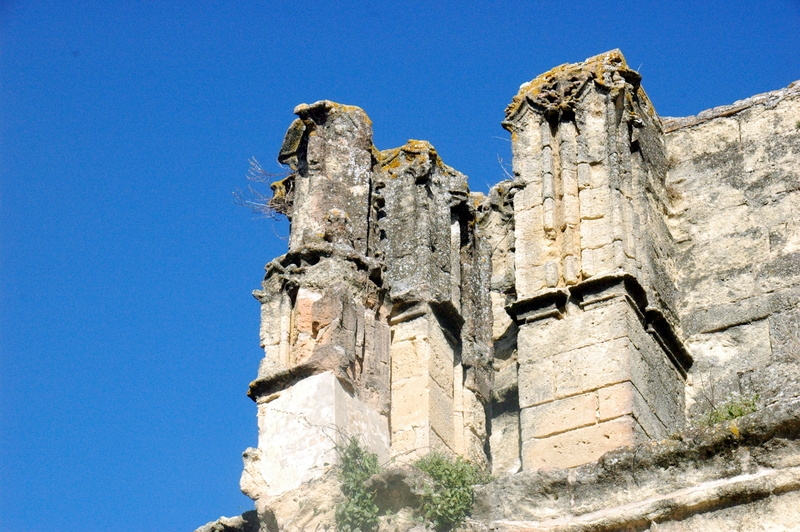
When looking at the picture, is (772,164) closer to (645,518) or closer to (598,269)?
(598,269)

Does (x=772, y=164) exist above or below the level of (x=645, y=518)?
above

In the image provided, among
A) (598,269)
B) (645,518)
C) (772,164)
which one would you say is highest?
(772,164)

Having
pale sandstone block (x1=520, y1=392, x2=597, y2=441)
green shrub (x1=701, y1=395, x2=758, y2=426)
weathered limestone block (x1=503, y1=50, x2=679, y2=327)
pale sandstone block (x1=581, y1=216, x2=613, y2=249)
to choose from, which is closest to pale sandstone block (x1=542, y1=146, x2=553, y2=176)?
weathered limestone block (x1=503, y1=50, x2=679, y2=327)

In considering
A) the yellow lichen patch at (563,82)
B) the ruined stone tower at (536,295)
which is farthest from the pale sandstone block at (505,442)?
the yellow lichen patch at (563,82)

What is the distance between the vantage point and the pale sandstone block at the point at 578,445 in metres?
10.5

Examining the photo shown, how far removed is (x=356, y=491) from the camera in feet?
32.9

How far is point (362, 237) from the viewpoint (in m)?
11.7

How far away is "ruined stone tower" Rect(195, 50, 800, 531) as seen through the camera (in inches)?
419

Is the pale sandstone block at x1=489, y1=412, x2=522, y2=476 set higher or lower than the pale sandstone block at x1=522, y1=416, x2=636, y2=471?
higher

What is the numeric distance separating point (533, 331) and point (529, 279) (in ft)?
1.43

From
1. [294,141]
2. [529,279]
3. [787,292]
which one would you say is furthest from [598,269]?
[294,141]

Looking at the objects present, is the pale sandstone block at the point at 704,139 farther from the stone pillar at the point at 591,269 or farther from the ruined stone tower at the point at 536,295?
the stone pillar at the point at 591,269

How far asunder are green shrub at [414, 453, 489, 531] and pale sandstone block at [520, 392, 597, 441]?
2.59 feet

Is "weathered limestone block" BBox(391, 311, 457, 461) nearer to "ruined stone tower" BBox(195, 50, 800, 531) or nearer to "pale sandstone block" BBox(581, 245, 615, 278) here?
"ruined stone tower" BBox(195, 50, 800, 531)
